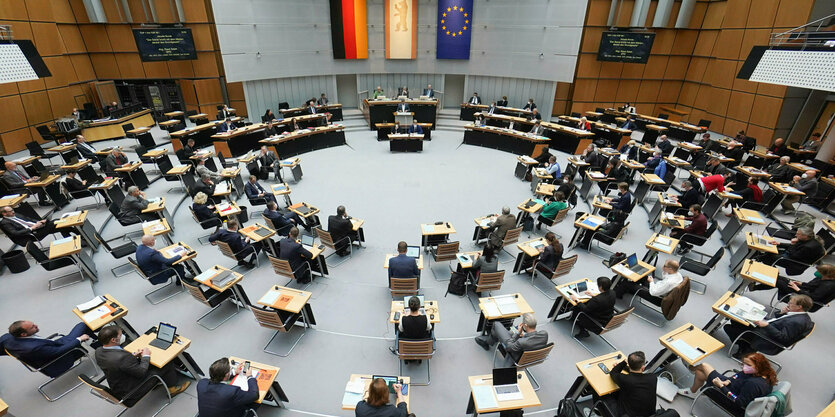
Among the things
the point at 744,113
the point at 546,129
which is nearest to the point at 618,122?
the point at 546,129

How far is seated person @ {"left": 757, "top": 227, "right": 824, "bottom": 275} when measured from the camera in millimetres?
6984

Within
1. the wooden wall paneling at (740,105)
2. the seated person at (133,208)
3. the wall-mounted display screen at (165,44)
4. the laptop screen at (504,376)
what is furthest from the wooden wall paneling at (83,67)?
the wooden wall paneling at (740,105)

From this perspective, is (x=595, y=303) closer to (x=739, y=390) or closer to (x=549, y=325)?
(x=549, y=325)

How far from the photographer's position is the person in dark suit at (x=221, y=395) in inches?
156

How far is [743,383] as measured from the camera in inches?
174

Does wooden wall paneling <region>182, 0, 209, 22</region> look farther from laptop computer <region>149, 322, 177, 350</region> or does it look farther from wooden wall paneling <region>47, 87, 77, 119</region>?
laptop computer <region>149, 322, 177, 350</region>

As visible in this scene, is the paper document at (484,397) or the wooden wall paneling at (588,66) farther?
the wooden wall paneling at (588,66)

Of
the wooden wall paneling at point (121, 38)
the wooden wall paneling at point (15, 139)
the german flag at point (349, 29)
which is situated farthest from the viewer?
the german flag at point (349, 29)

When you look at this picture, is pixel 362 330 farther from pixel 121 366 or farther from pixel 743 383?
pixel 743 383

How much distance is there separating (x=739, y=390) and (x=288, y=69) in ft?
71.9

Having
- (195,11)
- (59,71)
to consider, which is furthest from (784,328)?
(59,71)

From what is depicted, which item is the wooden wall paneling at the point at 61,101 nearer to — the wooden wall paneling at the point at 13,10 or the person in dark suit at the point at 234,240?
the wooden wall paneling at the point at 13,10

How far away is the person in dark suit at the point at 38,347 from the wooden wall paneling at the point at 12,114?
14.8 meters

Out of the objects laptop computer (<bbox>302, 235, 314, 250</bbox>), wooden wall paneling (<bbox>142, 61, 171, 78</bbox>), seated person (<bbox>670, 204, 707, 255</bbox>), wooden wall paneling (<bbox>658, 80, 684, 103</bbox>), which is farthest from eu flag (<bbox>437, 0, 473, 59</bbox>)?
laptop computer (<bbox>302, 235, 314, 250</bbox>)
